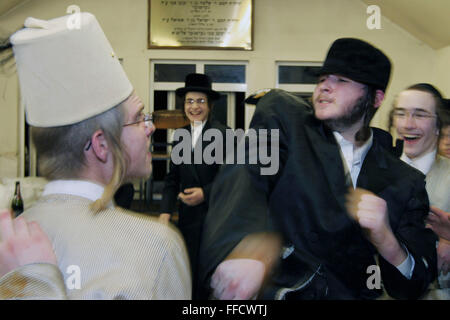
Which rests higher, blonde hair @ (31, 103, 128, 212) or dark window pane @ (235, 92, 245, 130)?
dark window pane @ (235, 92, 245, 130)

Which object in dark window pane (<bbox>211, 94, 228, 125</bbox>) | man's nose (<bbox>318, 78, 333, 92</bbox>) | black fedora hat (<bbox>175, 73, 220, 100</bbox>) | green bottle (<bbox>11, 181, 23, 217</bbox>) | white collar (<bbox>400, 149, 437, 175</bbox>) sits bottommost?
green bottle (<bbox>11, 181, 23, 217</bbox>)

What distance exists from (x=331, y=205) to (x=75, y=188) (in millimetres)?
802

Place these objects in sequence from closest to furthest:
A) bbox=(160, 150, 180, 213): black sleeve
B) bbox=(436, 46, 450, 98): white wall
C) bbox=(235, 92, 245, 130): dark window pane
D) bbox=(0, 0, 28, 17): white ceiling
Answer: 1. bbox=(160, 150, 180, 213): black sleeve
2. bbox=(436, 46, 450, 98): white wall
3. bbox=(0, 0, 28, 17): white ceiling
4. bbox=(235, 92, 245, 130): dark window pane

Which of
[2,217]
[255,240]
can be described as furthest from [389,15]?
[2,217]

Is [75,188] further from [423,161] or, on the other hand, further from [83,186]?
[423,161]

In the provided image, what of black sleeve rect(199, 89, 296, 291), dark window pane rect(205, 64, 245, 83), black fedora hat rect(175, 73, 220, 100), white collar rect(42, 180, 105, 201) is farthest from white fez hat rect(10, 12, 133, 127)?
dark window pane rect(205, 64, 245, 83)

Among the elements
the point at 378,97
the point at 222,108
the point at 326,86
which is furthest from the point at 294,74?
the point at 326,86

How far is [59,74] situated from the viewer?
868 mm

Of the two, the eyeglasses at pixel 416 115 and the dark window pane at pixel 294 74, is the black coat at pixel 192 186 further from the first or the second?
the dark window pane at pixel 294 74

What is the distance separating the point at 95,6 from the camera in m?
5.71

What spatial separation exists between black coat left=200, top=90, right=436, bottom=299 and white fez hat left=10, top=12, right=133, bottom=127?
1.53ft

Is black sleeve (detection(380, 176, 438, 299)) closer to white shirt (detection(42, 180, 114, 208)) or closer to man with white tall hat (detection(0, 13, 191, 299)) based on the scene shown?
man with white tall hat (detection(0, 13, 191, 299))

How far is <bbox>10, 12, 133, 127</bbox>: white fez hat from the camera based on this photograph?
849 millimetres
